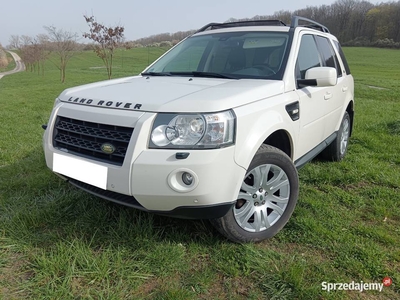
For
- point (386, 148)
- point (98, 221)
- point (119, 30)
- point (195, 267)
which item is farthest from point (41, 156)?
point (119, 30)

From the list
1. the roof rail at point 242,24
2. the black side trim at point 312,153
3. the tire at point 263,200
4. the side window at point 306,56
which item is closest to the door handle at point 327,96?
the side window at point 306,56

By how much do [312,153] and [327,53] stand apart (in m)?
1.43

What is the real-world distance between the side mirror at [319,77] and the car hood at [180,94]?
349 millimetres

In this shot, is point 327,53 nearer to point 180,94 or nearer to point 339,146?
point 339,146

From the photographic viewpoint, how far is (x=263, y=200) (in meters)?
2.39

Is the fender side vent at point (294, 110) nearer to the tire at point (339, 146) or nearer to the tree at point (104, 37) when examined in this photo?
the tire at point (339, 146)

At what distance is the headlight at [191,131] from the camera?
6.22 feet

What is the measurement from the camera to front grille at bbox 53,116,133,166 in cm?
200

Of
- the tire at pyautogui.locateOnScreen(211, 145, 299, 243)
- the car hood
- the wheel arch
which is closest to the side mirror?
the car hood

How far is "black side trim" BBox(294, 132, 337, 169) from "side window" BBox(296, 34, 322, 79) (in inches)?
30.3

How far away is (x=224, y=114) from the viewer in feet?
6.38

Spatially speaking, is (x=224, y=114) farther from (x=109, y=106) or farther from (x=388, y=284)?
(x=388, y=284)

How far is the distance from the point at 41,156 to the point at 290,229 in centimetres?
344

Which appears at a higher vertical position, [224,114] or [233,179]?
[224,114]
